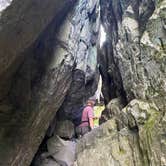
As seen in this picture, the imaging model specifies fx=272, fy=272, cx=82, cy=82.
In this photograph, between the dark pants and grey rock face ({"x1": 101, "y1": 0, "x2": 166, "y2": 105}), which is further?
the dark pants

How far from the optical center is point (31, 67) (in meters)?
6.44

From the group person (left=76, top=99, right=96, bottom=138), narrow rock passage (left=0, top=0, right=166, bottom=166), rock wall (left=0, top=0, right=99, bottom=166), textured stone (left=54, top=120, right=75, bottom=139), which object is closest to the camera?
rock wall (left=0, top=0, right=99, bottom=166)

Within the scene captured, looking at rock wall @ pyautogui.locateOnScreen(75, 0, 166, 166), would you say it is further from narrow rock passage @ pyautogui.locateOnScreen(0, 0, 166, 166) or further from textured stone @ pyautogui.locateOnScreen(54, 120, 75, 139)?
textured stone @ pyautogui.locateOnScreen(54, 120, 75, 139)

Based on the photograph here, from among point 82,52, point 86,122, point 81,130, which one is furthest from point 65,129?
point 82,52

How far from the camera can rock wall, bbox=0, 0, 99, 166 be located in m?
4.46

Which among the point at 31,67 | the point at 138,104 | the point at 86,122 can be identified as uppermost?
the point at 86,122

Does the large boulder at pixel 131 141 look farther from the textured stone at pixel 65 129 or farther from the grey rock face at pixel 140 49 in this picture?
the textured stone at pixel 65 129

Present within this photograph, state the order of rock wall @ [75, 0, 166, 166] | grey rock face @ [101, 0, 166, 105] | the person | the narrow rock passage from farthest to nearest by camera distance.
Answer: the person
grey rock face @ [101, 0, 166, 105]
rock wall @ [75, 0, 166, 166]
the narrow rock passage

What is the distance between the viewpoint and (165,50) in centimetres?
612

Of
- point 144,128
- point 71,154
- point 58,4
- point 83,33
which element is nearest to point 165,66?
point 144,128

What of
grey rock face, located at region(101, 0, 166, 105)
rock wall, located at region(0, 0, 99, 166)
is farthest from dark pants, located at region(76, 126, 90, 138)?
rock wall, located at region(0, 0, 99, 166)

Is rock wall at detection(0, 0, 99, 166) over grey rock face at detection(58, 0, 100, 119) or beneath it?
beneath

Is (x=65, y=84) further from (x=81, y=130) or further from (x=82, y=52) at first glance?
(x=81, y=130)

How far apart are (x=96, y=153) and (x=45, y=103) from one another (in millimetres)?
1878
